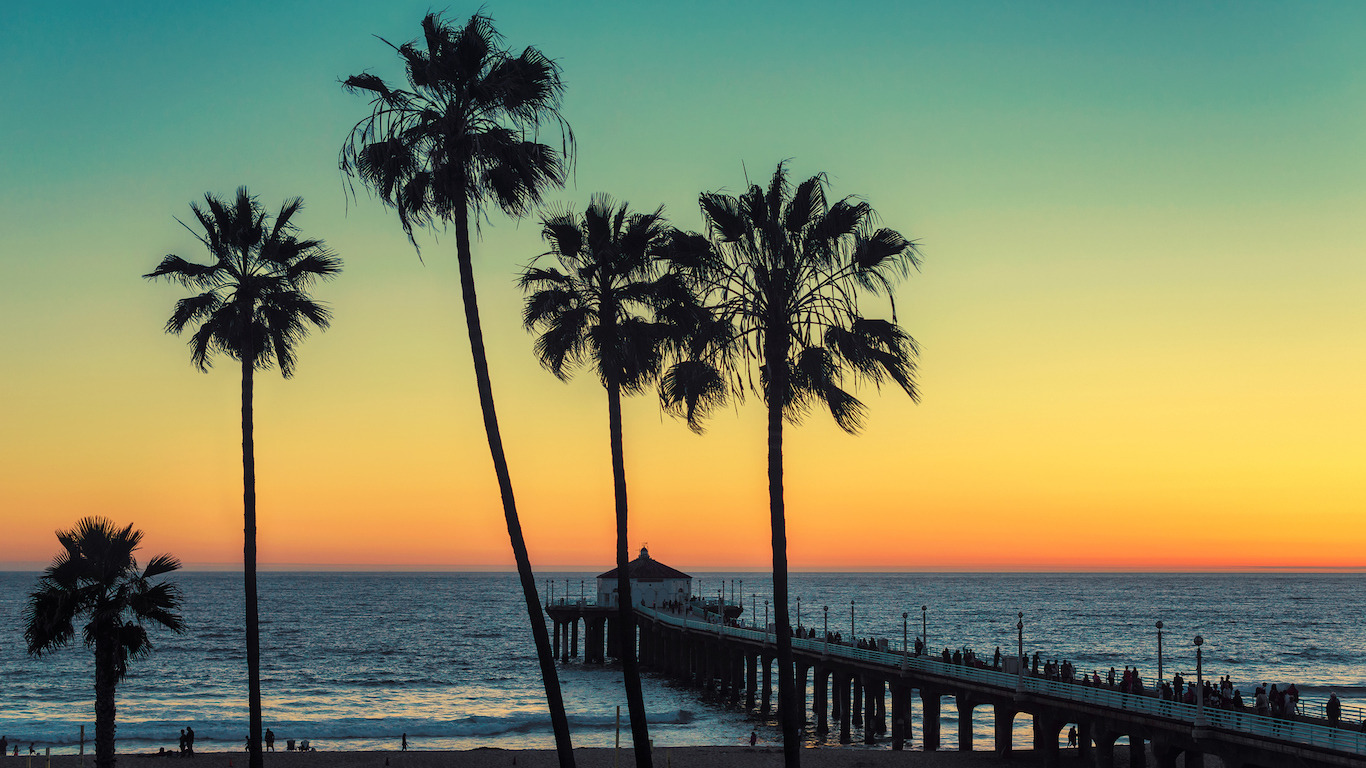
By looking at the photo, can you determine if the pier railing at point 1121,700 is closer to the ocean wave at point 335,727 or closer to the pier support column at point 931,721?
the pier support column at point 931,721

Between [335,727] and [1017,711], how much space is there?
34.3m

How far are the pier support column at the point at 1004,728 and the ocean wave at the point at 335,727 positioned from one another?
20.2 m

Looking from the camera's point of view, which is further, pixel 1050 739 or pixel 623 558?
pixel 1050 739

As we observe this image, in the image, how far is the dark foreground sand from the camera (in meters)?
36.0

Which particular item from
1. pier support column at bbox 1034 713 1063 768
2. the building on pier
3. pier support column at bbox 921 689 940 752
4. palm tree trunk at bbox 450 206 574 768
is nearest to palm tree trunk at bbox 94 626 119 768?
palm tree trunk at bbox 450 206 574 768

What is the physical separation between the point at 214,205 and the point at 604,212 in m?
8.03

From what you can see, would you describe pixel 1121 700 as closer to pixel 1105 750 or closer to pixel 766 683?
pixel 1105 750

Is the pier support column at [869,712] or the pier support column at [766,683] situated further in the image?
the pier support column at [766,683]

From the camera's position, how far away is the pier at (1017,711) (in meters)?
23.6

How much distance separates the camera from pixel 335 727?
54750 millimetres

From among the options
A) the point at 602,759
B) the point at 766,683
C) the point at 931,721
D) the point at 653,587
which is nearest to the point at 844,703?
the point at 931,721

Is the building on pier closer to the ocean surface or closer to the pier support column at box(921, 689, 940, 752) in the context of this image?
the ocean surface

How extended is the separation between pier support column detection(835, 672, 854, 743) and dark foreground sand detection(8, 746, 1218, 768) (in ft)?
15.6

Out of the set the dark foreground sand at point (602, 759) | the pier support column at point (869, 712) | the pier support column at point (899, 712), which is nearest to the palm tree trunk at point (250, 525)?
the dark foreground sand at point (602, 759)
